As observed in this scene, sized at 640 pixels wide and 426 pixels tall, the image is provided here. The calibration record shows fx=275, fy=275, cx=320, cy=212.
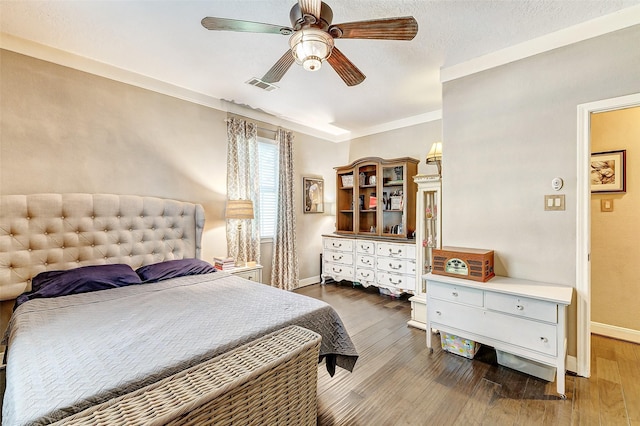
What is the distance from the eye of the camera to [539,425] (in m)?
1.62

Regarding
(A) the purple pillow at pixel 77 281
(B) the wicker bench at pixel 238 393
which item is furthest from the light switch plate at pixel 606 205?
(A) the purple pillow at pixel 77 281

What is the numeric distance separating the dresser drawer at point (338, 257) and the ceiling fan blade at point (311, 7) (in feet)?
11.4

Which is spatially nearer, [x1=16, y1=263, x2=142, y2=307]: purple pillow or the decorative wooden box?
[x1=16, y1=263, x2=142, y2=307]: purple pillow

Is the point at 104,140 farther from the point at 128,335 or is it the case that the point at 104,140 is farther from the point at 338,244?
the point at 338,244

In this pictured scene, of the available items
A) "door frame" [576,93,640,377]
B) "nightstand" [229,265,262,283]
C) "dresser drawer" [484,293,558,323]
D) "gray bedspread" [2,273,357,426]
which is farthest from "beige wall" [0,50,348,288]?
"door frame" [576,93,640,377]

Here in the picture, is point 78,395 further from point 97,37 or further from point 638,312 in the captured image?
point 638,312

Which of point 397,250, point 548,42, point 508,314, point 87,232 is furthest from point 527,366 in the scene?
point 87,232

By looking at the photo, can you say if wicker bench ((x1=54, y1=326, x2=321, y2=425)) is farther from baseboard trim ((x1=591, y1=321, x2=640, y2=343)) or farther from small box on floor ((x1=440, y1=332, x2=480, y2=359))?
baseboard trim ((x1=591, y1=321, x2=640, y2=343))

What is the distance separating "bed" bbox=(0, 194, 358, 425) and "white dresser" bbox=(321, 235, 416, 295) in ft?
7.05

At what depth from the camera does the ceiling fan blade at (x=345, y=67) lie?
1748 millimetres

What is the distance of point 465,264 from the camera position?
7.71ft

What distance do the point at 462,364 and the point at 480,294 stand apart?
24.1 inches

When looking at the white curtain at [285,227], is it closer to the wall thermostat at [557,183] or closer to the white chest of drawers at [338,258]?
the white chest of drawers at [338,258]

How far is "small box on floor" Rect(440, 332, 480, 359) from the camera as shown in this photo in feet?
7.72
